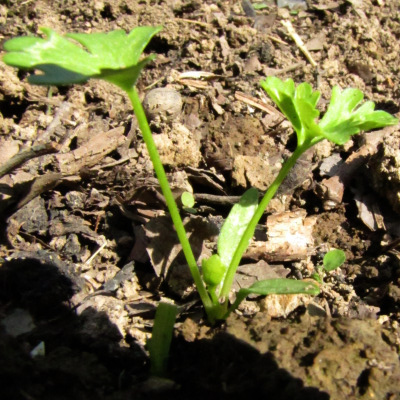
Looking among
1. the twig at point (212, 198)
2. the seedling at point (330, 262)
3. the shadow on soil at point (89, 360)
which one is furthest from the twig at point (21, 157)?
the seedling at point (330, 262)

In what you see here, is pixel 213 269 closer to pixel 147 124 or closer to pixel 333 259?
pixel 147 124

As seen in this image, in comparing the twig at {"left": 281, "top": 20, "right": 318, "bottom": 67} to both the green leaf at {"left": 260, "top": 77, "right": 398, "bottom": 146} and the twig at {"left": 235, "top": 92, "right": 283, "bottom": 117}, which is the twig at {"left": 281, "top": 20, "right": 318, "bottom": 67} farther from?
the green leaf at {"left": 260, "top": 77, "right": 398, "bottom": 146}

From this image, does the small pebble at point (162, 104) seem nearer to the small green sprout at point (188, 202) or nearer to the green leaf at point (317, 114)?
the small green sprout at point (188, 202)

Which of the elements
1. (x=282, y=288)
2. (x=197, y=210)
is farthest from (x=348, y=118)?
(x=197, y=210)

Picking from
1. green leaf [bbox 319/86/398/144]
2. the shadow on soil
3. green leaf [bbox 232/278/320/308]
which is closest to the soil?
the shadow on soil

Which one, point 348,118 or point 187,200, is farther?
point 187,200

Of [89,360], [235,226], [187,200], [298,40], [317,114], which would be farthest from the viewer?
[298,40]

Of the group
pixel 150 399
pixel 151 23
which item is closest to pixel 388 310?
pixel 150 399
